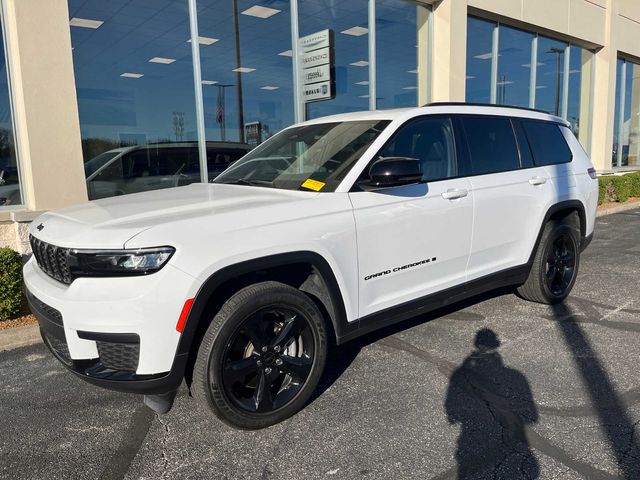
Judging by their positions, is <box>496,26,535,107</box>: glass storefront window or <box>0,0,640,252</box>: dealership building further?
<box>496,26,535,107</box>: glass storefront window

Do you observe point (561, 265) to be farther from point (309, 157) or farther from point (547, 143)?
point (309, 157)

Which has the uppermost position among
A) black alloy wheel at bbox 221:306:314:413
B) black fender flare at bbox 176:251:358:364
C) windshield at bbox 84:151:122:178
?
windshield at bbox 84:151:122:178

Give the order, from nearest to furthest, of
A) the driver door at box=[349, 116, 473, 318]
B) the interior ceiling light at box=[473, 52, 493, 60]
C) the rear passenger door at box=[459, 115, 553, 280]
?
the driver door at box=[349, 116, 473, 318] → the rear passenger door at box=[459, 115, 553, 280] → the interior ceiling light at box=[473, 52, 493, 60]

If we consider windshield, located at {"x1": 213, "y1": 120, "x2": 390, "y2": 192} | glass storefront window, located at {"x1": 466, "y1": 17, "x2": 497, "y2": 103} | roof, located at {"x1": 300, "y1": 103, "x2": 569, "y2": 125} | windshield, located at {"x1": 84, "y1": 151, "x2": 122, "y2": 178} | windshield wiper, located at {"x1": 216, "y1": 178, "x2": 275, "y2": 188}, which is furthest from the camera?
glass storefront window, located at {"x1": 466, "y1": 17, "x2": 497, "y2": 103}

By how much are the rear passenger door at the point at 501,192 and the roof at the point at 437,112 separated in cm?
7

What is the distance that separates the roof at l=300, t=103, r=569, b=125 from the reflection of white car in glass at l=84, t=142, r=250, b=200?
11.5 feet

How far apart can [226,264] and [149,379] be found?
2.18 ft

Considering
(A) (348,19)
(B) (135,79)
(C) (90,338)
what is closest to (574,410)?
(C) (90,338)

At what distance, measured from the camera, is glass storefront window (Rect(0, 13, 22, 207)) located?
5816 mm

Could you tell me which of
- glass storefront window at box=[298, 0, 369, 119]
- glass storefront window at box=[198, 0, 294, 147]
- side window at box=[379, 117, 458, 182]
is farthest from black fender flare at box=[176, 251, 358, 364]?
glass storefront window at box=[298, 0, 369, 119]

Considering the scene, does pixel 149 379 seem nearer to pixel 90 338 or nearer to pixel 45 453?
pixel 90 338

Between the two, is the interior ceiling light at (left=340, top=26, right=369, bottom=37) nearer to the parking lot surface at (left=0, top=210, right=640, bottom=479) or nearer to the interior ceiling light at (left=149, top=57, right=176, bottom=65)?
the interior ceiling light at (left=149, top=57, right=176, bottom=65)

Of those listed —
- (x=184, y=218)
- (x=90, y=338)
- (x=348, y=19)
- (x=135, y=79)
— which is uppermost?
(x=348, y=19)

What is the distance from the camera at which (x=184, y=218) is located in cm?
272
